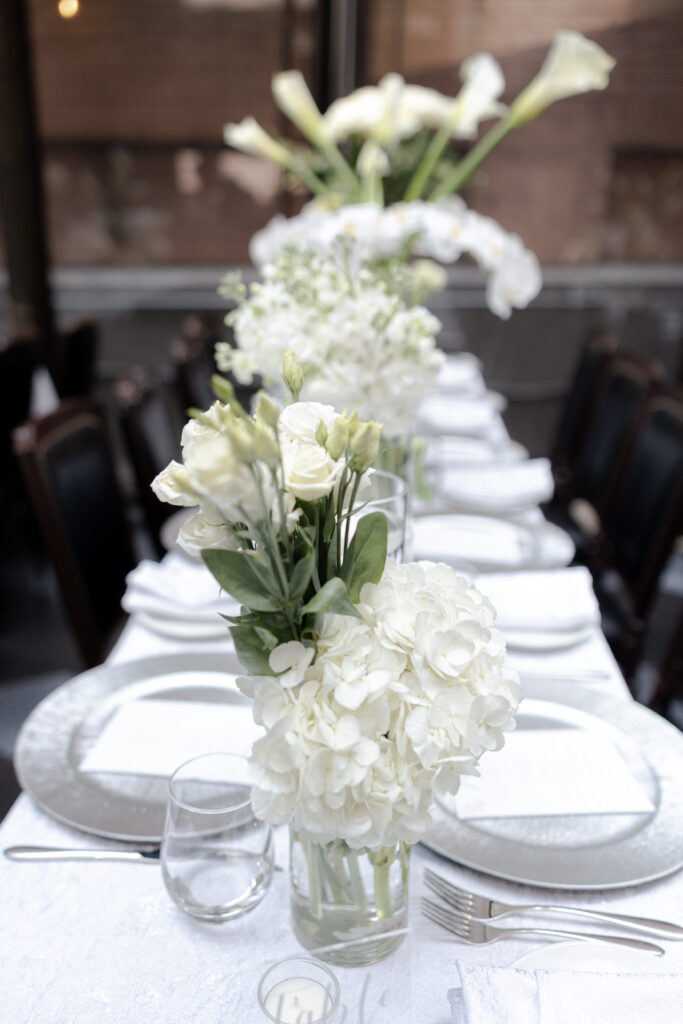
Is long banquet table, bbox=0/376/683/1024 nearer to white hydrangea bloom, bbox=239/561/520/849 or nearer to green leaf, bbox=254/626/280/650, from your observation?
white hydrangea bloom, bbox=239/561/520/849

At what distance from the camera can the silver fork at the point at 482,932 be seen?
74cm

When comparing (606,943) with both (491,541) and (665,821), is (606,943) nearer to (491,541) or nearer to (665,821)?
(665,821)

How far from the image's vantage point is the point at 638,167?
410 centimetres

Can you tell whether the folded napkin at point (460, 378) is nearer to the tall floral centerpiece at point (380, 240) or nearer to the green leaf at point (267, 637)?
the tall floral centerpiece at point (380, 240)

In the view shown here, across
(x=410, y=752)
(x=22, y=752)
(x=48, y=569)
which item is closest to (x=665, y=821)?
(x=410, y=752)

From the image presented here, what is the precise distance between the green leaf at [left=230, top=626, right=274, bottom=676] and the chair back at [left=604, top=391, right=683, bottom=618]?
138 centimetres

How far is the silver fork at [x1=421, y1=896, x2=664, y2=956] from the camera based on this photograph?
0.74 m

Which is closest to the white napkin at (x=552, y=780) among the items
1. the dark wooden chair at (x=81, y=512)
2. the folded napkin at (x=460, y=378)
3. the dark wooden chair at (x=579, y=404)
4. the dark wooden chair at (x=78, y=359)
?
the dark wooden chair at (x=81, y=512)

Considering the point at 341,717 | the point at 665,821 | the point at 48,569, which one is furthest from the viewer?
the point at 48,569

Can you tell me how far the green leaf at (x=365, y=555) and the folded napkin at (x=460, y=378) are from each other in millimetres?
1931

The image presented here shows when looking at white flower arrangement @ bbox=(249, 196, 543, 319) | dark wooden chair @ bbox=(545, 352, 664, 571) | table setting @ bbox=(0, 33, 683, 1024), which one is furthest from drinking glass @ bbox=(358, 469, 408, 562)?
dark wooden chair @ bbox=(545, 352, 664, 571)

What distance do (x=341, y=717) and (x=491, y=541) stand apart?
3.15 feet

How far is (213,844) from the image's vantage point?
29.7 inches

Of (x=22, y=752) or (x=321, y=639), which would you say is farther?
(x=22, y=752)
